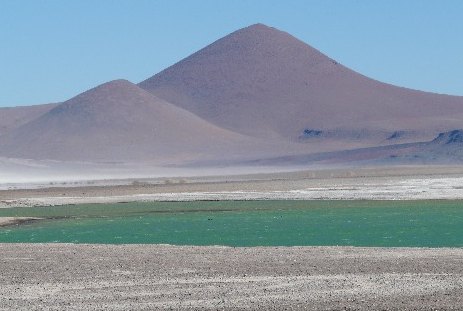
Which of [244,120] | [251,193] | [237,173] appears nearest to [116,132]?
[244,120]

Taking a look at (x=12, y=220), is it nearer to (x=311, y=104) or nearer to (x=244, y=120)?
(x=244, y=120)

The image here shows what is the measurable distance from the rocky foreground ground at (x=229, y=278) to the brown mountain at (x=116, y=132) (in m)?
123

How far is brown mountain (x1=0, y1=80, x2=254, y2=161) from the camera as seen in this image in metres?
152

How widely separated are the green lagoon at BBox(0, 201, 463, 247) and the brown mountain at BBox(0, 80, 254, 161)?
103147mm

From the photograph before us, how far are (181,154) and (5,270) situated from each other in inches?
5171

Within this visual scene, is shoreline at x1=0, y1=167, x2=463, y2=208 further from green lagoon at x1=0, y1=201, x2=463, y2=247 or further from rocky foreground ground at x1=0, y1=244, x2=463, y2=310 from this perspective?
rocky foreground ground at x1=0, y1=244, x2=463, y2=310

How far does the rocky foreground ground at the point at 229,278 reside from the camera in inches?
687

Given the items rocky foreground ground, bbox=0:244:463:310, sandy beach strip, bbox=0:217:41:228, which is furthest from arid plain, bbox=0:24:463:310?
sandy beach strip, bbox=0:217:41:228

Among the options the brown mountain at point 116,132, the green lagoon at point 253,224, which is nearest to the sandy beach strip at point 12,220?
the green lagoon at point 253,224

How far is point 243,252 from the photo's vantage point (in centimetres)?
2380

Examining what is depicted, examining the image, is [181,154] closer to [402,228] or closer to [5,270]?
[402,228]

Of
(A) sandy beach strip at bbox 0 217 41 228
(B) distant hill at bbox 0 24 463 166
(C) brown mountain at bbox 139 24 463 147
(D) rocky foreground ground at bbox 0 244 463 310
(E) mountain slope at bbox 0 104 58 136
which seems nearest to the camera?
(D) rocky foreground ground at bbox 0 244 463 310

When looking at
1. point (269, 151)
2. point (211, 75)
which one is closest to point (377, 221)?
point (269, 151)

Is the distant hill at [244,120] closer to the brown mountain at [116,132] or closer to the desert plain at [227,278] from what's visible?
the brown mountain at [116,132]
